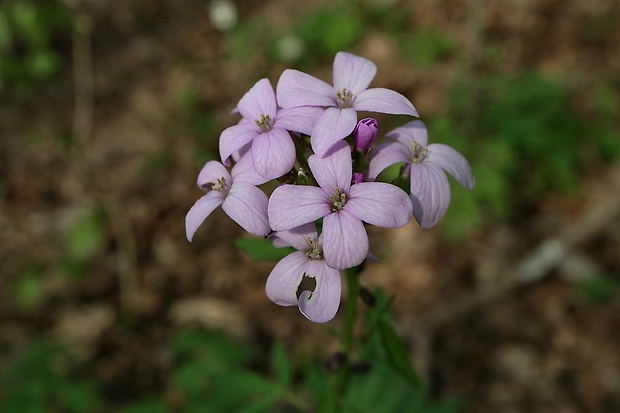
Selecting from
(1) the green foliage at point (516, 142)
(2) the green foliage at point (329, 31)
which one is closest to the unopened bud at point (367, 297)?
(1) the green foliage at point (516, 142)

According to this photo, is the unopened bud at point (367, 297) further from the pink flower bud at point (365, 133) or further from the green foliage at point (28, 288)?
the green foliage at point (28, 288)

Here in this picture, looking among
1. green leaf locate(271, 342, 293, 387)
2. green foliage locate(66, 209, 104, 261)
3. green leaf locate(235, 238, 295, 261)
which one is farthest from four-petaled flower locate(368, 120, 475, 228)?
green foliage locate(66, 209, 104, 261)

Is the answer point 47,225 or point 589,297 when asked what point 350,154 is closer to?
point 589,297

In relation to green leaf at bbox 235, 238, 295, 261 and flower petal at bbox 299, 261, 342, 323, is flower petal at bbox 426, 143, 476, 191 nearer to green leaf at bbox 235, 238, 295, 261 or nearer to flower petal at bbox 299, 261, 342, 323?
flower petal at bbox 299, 261, 342, 323

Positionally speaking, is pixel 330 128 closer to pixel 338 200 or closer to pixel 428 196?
pixel 338 200

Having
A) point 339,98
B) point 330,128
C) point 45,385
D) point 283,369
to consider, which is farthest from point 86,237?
point 330,128

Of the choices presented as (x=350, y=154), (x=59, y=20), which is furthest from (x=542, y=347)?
(x=59, y=20)

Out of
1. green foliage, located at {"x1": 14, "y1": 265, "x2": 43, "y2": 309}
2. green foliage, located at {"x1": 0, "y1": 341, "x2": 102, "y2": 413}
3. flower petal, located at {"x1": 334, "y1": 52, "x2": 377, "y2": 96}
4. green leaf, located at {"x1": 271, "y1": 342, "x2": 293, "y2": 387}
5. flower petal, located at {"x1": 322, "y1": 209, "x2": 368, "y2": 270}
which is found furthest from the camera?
green foliage, located at {"x1": 14, "y1": 265, "x2": 43, "y2": 309}
